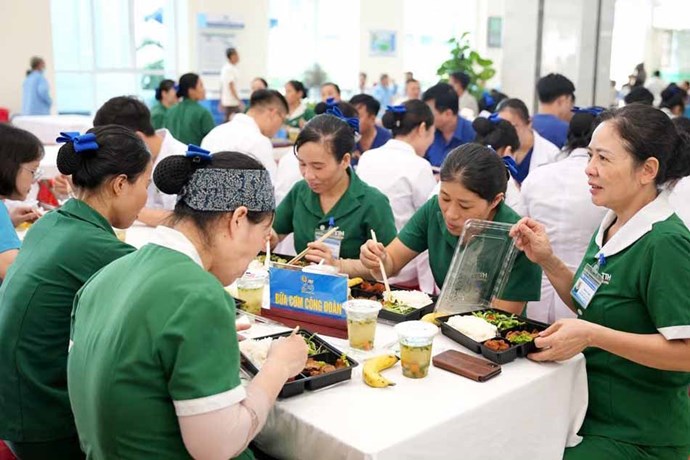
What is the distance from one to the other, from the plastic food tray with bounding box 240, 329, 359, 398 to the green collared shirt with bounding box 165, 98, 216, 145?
199 inches

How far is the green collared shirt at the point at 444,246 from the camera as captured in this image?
2.24 m

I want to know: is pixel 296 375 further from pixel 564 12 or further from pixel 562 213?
pixel 564 12

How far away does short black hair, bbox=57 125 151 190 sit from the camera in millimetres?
1998

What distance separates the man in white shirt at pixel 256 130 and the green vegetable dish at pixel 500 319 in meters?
2.16

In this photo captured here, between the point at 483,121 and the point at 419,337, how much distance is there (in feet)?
8.54

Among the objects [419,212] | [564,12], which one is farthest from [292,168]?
[564,12]

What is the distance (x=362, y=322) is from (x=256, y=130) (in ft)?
8.80

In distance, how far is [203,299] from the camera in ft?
4.10

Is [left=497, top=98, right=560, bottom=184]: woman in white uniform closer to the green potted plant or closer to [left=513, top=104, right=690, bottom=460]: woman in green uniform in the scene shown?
[left=513, top=104, right=690, bottom=460]: woman in green uniform

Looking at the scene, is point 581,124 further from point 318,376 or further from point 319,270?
point 318,376

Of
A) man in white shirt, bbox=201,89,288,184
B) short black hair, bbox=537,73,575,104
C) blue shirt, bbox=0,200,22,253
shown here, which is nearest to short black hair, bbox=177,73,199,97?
man in white shirt, bbox=201,89,288,184

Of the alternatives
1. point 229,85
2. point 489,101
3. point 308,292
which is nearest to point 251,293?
point 308,292

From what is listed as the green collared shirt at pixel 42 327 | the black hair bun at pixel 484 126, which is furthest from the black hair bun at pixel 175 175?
the black hair bun at pixel 484 126

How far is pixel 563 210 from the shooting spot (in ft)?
10.2
